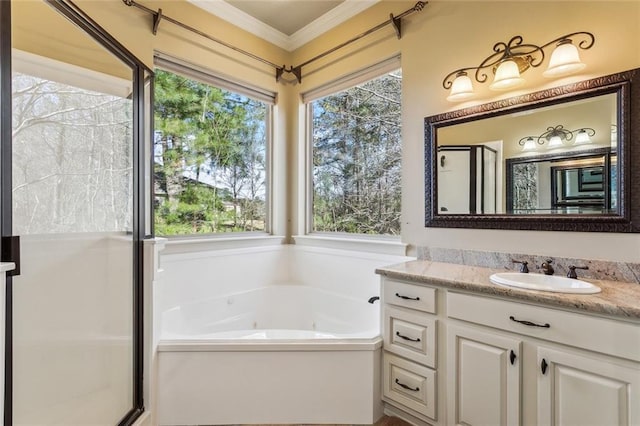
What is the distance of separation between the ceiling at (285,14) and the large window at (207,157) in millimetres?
577

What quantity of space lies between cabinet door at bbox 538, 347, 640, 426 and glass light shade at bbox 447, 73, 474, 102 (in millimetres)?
1436

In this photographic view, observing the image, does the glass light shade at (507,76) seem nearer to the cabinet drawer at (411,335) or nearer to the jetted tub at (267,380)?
the cabinet drawer at (411,335)

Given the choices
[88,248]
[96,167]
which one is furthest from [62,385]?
[96,167]

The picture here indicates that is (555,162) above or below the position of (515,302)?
above

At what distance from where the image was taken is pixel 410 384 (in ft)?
5.58

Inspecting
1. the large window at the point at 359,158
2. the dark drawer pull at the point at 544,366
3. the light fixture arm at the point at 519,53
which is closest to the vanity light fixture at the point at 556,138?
the light fixture arm at the point at 519,53

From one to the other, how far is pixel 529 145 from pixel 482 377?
1239mm

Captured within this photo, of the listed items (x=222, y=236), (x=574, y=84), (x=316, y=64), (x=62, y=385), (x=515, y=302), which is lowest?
(x=62, y=385)

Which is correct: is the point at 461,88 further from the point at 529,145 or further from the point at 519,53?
the point at 529,145

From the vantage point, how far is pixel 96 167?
1.51 m

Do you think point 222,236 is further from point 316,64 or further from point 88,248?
point 316,64

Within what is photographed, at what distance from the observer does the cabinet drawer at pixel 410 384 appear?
1.63 m

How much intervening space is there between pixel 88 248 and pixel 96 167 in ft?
1.26

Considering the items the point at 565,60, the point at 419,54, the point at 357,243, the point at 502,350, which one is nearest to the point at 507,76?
the point at 565,60
